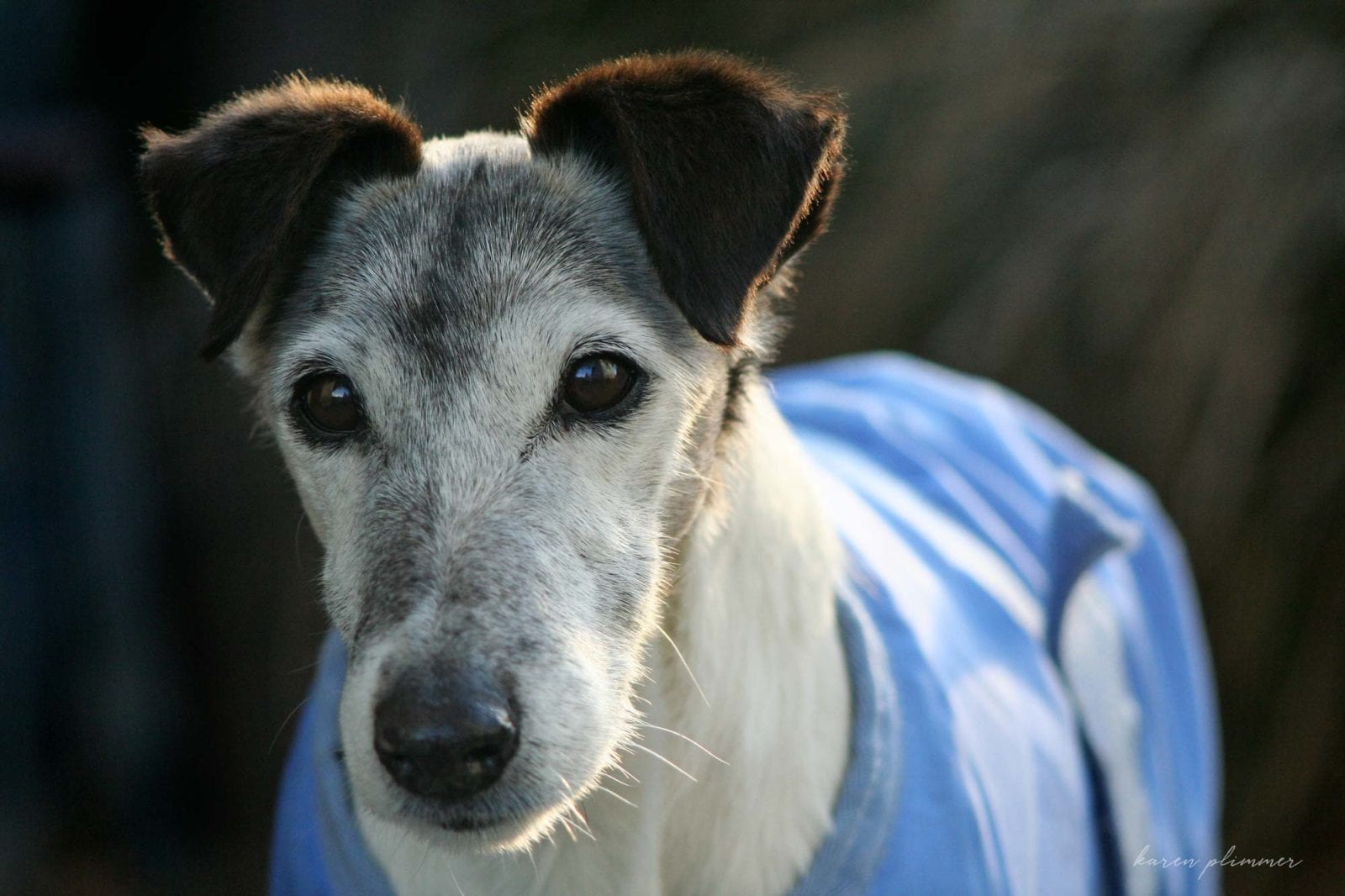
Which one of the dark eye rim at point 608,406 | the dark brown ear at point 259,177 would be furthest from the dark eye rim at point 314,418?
the dark eye rim at point 608,406

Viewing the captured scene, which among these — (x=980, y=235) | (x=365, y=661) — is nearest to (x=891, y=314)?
(x=980, y=235)

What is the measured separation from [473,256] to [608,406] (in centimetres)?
29

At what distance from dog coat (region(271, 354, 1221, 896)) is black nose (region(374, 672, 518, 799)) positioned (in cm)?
42

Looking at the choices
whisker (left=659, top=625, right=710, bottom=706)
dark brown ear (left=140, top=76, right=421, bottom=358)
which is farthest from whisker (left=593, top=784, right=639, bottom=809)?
dark brown ear (left=140, top=76, right=421, bottom=358)

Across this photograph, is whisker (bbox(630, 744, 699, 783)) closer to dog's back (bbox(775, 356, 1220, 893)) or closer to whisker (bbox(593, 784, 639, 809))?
whisker (bbox(593, 784, 639, 809))

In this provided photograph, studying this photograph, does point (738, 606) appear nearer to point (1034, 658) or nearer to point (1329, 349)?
point (1034, 658)

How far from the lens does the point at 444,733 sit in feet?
4.41

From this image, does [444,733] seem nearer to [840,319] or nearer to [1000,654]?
[1000,654]

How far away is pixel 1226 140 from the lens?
3.87m

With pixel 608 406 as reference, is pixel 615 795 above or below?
below

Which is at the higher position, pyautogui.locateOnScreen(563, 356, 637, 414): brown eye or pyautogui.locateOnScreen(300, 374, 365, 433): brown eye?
pyautogui.locateOnScreen(563, 356, 637, 414): brown eye

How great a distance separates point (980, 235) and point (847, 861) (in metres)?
2.99

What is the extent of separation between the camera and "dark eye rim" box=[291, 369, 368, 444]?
1636mm

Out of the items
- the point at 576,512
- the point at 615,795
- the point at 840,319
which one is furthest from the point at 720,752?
the point at 840,319
